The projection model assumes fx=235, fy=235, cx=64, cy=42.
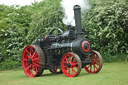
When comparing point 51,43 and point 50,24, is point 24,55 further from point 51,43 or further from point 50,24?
point 50,24

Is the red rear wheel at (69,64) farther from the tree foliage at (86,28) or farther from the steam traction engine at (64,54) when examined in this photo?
the tree foliage at (86,28)

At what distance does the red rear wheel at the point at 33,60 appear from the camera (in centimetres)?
860

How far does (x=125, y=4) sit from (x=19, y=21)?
25.8ft

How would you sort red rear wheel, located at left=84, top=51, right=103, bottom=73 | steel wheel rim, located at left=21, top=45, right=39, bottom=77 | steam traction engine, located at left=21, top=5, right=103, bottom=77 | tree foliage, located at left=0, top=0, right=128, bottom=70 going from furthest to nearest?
tree foliage, located at left=0, top=0, right=128, bottom=70 → steel wheel rim, located at left=21, top=45, right=39, bottom=77 → red rear wheel, located at left=84, top=51, right=103, bottom=73 → steam traction engine, located at left=21, top=5, right=103, bottom=77

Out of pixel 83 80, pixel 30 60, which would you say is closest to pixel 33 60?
pixel 30 60

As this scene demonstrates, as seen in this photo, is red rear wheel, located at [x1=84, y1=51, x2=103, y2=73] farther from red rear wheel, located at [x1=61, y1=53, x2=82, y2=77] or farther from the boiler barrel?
red rear wheel, located at [x1=61, y1=53, x2=82, y2=77]

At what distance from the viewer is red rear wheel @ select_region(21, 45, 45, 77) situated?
8.60 meters

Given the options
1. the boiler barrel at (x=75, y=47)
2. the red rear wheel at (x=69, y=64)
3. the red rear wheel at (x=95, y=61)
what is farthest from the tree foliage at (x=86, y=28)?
the red rear wheel at (x=69, y=64)

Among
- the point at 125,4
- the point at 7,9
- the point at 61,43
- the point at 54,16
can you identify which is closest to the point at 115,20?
the point at 125,4

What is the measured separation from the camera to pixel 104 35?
1296 cm

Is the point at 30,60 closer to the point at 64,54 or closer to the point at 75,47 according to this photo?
the point at 64,54

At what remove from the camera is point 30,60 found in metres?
8.95

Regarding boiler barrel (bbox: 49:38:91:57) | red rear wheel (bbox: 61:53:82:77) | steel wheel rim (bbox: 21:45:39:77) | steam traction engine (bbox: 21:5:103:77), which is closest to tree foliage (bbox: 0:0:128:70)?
steam traction engine (bbox: 21:5:103:77)

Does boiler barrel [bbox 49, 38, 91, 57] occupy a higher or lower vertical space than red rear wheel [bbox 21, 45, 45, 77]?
higher
